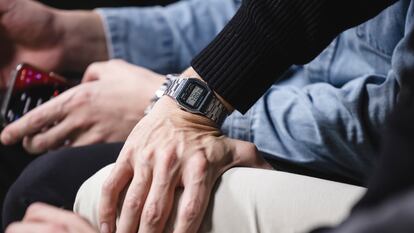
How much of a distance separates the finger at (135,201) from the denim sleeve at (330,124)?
0.70 ft

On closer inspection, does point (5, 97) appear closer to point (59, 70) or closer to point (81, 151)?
point (59, 70)

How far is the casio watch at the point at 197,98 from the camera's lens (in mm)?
630

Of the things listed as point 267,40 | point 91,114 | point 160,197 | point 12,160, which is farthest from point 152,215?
point 12,160

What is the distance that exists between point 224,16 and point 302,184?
1.66 ft

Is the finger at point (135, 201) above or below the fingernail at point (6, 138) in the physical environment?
above

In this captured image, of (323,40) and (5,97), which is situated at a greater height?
(323,40)

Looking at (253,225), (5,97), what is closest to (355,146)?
(253,225)

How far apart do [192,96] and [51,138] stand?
0.97ft

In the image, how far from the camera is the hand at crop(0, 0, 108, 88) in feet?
3.16

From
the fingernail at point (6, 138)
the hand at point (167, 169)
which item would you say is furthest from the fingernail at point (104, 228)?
the fingernail at point (6, 138)

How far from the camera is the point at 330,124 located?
71 centimetres

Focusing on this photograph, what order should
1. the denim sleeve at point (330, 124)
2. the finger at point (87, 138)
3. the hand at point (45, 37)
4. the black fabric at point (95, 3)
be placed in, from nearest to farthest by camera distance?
1. the denim sleeve at point (330, 124)
2. the finger at point (87, 138)
3. the hand at point (45, 37)
4. the black fabric at point (95, 3)

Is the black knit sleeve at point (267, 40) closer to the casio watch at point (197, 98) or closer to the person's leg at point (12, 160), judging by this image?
the casio watch at point (197, 98)

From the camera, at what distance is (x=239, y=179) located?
54 cm
